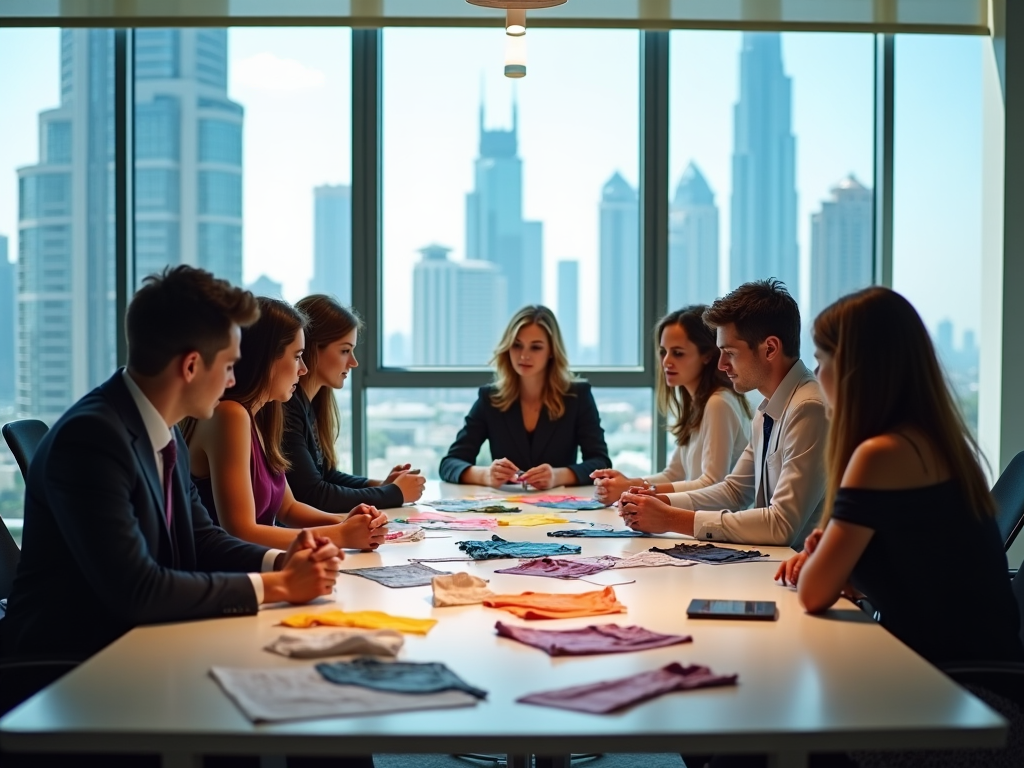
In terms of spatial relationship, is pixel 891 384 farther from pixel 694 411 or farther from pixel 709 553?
pixel 694 411

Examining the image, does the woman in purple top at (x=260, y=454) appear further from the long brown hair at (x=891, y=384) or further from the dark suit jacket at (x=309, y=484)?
the long brown hair at (x=891, y=384)

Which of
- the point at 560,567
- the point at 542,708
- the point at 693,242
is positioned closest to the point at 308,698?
the point at 542,708

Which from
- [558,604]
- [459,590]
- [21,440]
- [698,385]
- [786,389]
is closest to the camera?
[558,604]

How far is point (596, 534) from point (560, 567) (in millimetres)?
561

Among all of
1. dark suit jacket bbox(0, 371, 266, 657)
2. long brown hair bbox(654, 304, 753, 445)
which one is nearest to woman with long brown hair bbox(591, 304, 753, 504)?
long brown hair bbox(654, 304, 753, 445)

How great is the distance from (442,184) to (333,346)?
213 cm

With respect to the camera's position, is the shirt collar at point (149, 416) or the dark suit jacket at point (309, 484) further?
the dark suit jacket at point (309, 484)

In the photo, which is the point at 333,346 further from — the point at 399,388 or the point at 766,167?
the point at 766,167

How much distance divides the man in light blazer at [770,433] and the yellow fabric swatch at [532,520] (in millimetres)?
314

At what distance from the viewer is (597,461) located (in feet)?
15.2

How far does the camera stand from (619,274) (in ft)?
19.3

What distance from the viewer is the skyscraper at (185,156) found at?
5734mm

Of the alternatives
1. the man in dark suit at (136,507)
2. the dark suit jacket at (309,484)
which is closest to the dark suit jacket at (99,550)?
the man in dark suit at (136,507)

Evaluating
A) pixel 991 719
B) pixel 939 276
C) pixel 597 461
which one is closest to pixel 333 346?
pixel 597 461
